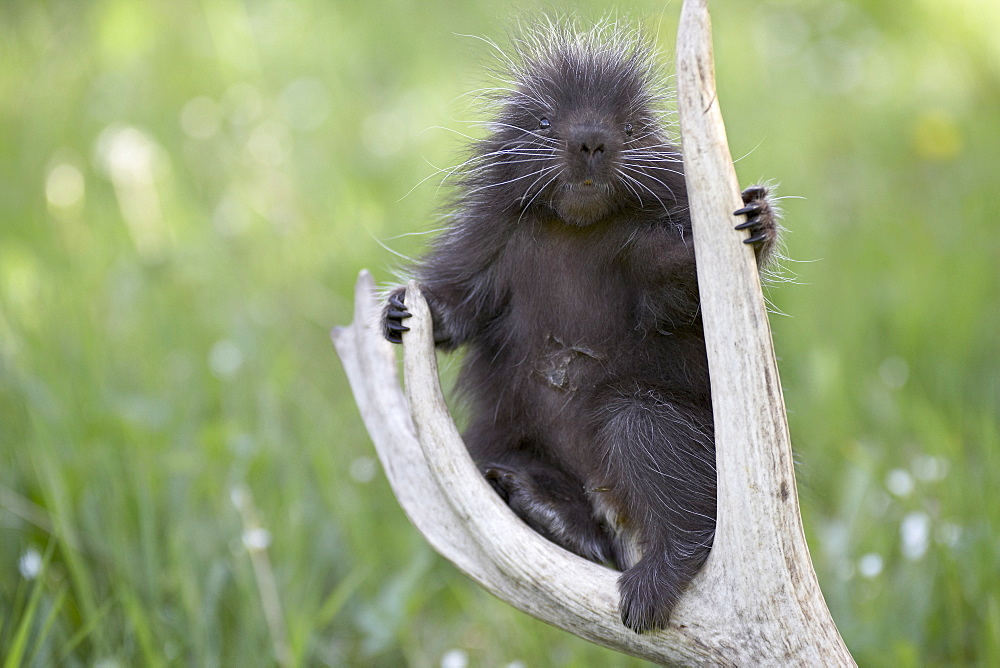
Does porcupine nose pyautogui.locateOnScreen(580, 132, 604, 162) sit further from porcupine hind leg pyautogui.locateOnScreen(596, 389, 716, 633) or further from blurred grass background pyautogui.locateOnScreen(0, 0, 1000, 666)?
blurred grass background pyautogui.locateOnScreen(0, 0, 1000, 666)

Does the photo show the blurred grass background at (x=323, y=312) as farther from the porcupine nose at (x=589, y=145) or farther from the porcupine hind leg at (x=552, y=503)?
the porcupine hind leg at (x=552, y=503)

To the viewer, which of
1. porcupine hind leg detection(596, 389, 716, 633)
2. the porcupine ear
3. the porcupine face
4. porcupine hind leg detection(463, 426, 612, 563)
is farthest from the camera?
porcupine hind leg detection(463, 426, 612, 563)

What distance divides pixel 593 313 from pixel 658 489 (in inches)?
17.4

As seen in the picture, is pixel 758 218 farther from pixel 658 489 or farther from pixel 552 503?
pixel 552 503

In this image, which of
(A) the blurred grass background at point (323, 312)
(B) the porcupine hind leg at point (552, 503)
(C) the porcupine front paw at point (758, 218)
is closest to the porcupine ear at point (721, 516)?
(C) the porcupine front paw at point (758, 218)

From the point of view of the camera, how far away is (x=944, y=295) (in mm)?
4941

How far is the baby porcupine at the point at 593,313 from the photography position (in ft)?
6.70

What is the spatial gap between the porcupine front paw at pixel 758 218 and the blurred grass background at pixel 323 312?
85 centimetres

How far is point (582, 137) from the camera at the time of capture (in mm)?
2031

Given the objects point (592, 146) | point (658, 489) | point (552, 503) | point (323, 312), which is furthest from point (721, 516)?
point (323, 312)

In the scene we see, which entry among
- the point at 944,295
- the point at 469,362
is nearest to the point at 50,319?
the point at 469,362

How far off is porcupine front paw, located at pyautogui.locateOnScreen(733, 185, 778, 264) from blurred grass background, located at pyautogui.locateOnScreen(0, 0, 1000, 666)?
85cm

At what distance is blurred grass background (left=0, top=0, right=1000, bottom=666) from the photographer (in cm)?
331

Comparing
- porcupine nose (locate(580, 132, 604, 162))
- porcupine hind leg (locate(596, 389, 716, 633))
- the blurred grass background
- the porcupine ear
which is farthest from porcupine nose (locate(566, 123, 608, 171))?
the blurred grass background
